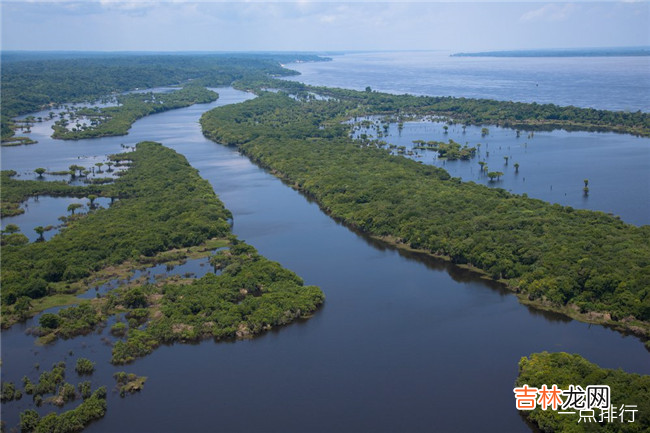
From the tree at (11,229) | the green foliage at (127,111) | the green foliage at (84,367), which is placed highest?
the green foliage at (127,111)

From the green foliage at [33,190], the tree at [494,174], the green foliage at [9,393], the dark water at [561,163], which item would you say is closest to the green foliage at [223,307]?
the green foliage at [9,393]

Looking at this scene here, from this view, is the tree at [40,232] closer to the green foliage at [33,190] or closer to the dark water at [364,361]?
the green foliage at [33,190]

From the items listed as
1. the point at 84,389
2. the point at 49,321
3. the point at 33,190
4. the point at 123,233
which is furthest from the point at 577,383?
the point at 33,190

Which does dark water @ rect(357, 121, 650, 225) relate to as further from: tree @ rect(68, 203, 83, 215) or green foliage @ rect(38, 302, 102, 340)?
green foliage @ rect(38, 302, 102, 340)

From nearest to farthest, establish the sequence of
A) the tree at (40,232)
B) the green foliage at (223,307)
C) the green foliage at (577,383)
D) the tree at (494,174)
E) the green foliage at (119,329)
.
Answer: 1. the green foliage at (577,383)
2. the green foliage at (223,307)
3. the green foliage at (119,329)
4. the tree at (40,232)
5. the tree at (494,174)

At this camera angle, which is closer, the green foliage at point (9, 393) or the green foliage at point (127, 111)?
the green foliage at point (9, 393)

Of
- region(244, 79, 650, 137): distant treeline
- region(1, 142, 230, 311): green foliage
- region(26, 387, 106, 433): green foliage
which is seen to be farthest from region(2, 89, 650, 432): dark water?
region(244, 79, 650, 137): distant treeline

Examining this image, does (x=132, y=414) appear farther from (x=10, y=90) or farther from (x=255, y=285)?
(x=10, y=90)
